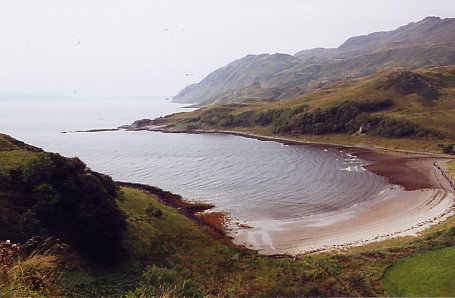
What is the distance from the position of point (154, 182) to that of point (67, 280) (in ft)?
197

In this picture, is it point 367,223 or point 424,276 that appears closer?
point 424,276

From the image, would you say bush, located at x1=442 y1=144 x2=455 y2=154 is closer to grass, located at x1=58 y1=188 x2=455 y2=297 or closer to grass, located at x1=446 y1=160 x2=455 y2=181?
grass, located at x1=446 y1=160 x2=455 y2=181

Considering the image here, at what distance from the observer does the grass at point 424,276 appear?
24.9 metres

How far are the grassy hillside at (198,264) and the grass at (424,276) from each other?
44.6 inches

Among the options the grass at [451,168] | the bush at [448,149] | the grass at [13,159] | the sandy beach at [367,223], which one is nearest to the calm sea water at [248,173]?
the sandy beach at [367,223]

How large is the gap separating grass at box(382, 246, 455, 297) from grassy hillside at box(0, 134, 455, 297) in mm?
1132

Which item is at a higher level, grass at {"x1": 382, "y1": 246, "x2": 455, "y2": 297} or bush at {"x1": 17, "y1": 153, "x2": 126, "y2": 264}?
bush at {"x1": 17, "y1": 153, "x2": 126, "y2": 264}

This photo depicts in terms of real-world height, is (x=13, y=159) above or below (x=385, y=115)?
below

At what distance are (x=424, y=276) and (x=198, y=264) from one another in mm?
24276

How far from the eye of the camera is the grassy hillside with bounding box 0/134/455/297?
24.7 metres

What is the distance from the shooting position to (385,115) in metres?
144

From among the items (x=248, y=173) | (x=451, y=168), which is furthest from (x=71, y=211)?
(x=451, y=168)

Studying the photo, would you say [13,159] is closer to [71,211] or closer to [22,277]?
[71,211]

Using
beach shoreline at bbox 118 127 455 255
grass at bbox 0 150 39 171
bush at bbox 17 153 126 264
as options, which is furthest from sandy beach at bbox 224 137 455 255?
grass at bbox 0 150 39 171
